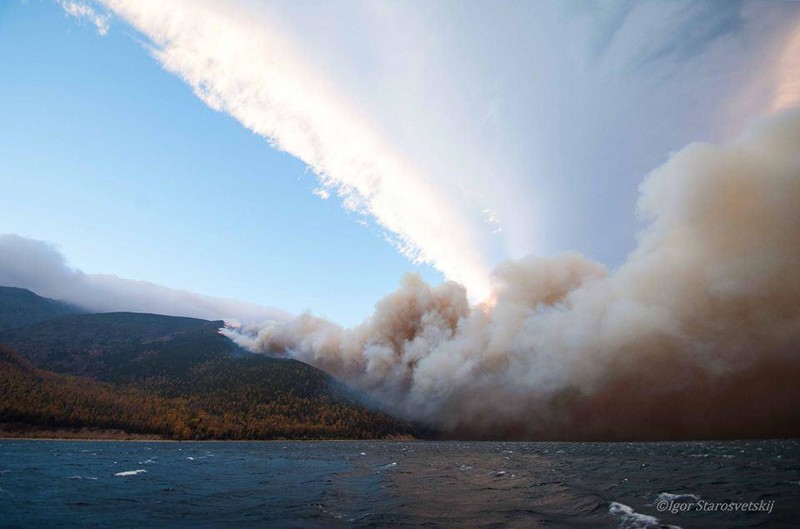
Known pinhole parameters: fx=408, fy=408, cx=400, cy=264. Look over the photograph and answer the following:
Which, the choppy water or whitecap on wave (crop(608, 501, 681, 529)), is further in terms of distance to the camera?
the choppy water

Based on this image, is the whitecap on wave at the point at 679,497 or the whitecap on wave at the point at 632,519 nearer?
the whitecap on wave at the point at 632,519

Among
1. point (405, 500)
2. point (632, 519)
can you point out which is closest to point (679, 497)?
point (632, 519)

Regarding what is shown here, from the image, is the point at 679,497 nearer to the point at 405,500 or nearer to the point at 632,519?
the point at 632,519

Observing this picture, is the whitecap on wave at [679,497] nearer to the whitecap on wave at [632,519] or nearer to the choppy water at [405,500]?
the choppy water at [405,500]

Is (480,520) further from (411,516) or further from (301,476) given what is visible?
(301,476)

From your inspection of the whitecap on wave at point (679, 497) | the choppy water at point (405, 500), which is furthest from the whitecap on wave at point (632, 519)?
the whitecap on wave at point (679, 497)

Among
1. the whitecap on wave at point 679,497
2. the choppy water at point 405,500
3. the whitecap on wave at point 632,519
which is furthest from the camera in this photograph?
the whitecap on wave at point 679,497

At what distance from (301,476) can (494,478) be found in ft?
90.4

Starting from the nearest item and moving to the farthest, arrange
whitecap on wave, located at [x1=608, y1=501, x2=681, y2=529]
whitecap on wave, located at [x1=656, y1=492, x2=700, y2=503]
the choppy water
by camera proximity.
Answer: whitecap on wave, located at [x1=608, y1=501, x2=681, y2=529]
the choppy water
whitecap on wave, located at [x1=656, y1=492, x2=700, y2=503]

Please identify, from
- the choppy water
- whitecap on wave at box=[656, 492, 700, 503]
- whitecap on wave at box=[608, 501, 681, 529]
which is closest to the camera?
whitecap on wave at box=[608, 501, 681, 529]

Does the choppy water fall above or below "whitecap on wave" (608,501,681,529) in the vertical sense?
below

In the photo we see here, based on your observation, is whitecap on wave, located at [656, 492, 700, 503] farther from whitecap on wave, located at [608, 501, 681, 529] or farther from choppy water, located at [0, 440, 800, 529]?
whitecap on wave, located at [608, 501, 681, 529]

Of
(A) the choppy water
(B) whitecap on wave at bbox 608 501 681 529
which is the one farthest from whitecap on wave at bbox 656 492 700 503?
(B) whitecap on wave at bbox 608 501 681 529

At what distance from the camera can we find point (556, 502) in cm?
3291
